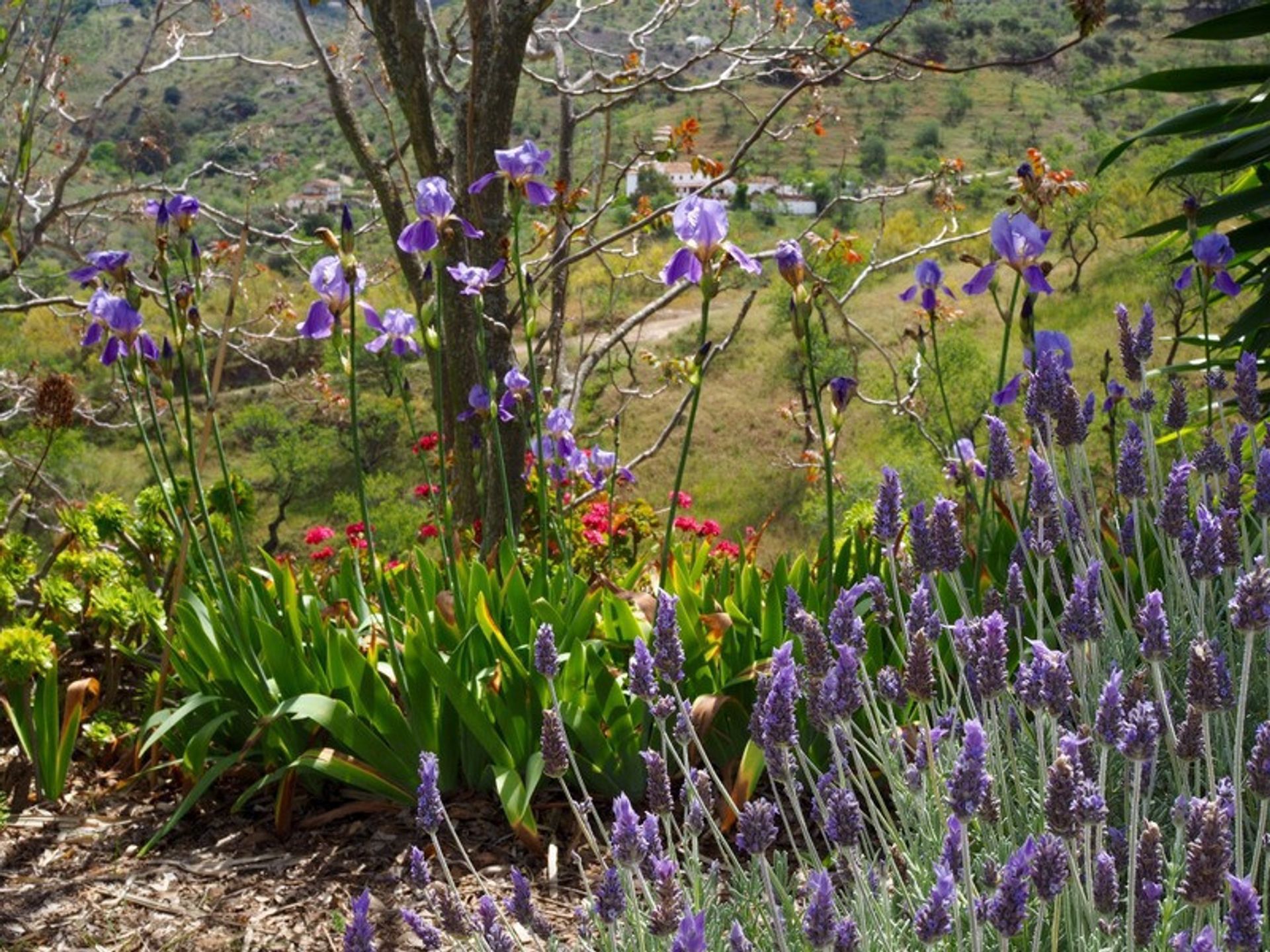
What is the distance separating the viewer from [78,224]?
6.38 m

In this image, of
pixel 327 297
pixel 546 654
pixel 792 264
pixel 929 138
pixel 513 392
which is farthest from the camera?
pixel 929 138

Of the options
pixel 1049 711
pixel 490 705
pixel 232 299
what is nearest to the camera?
pixel 1049 711

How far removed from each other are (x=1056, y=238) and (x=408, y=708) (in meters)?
24.9

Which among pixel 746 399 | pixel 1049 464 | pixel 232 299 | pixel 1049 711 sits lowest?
pixel 746 399

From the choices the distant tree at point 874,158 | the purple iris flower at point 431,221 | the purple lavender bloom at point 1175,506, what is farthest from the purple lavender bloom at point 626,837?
the distant tree at point 874,158

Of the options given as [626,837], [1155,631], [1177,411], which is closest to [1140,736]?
[1155,631]

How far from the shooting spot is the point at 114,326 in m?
2.61

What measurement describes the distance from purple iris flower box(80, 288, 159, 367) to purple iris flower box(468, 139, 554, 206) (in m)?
0.77

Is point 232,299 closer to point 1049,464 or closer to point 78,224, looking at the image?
point 1049,464

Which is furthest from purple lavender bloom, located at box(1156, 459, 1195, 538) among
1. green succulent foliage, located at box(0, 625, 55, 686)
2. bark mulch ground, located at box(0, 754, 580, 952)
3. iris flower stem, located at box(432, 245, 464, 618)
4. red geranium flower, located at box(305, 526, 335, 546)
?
red geranium flower, located at box(305, 526, 335, 546)

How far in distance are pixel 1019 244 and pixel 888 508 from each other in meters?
0.89

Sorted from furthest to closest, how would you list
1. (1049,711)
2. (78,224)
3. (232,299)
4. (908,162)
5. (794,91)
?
(908,162) → (78,224) → (794,91) → (232,299) → (1049,711)

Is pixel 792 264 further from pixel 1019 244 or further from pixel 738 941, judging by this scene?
pixel 738 941

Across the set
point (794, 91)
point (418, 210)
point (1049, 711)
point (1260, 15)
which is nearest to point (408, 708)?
point (418, 210)
